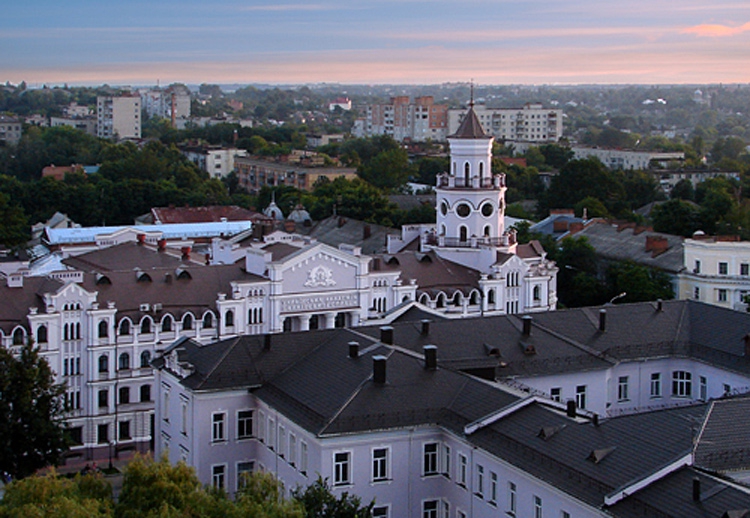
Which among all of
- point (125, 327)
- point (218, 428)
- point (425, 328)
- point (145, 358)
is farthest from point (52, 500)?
point (145, 358)

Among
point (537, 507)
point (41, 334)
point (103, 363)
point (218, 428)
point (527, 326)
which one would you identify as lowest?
point (103, 363)

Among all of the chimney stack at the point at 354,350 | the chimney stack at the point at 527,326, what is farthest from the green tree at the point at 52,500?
the chimney stack at the point at 527,326

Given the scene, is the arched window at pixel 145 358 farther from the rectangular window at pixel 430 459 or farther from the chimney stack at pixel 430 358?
the rectangular window at pixel 430 459

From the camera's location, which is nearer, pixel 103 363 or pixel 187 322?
pixel 103 363

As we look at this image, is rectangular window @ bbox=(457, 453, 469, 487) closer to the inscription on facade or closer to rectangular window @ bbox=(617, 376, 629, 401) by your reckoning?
rectangular window @ bbox=(617, 376, 629, 401)

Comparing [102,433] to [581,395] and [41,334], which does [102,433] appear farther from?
[581,395]
